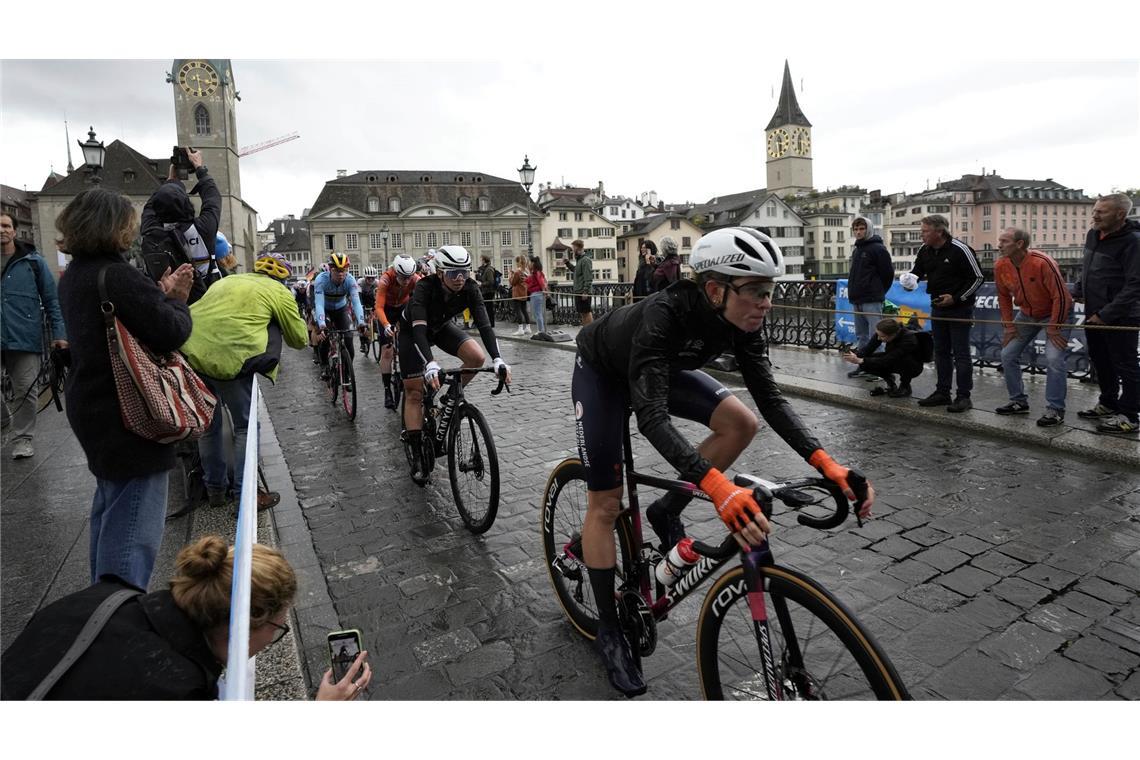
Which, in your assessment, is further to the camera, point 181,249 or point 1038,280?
point 1038,280

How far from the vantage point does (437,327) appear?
6277 mm

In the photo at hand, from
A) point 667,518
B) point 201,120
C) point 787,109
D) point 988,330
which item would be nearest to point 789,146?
point 787,109

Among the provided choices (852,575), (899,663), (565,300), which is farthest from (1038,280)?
(565,300)

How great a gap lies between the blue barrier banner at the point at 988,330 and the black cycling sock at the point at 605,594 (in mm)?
6085

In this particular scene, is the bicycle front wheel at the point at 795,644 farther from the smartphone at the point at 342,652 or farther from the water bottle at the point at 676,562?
the smartphone at the point at 342,652

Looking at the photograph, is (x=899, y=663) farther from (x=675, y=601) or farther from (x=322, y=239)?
(x=322, y=239)

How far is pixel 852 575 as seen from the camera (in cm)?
399

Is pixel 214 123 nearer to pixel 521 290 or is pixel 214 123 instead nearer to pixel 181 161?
pixel 521 290

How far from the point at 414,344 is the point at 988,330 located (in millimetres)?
8404

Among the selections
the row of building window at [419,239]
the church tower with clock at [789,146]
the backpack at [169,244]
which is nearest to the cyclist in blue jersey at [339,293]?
the backpack at [169,244]

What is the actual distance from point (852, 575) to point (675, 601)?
1662mm

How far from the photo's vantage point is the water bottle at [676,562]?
267cm

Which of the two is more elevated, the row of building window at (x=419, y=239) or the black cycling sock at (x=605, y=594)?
the row of building window at (x=419, y=239)

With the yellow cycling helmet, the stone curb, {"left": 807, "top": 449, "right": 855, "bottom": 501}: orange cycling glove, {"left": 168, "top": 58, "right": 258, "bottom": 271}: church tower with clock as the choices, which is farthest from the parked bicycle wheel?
{"left": 168, "top": 58, "right": 258, "bottom": 271}: church tower with clock
